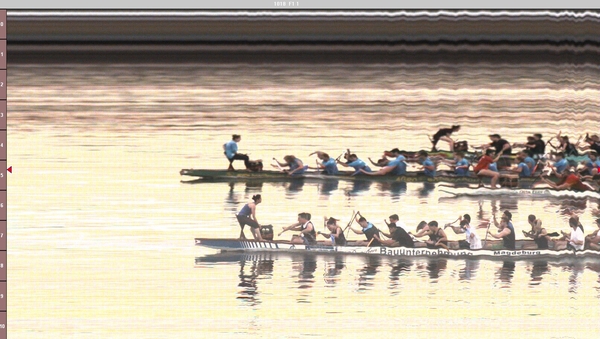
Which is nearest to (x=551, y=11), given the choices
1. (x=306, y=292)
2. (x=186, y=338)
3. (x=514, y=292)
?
(x=514, y=292)

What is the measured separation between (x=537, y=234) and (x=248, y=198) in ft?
11.9

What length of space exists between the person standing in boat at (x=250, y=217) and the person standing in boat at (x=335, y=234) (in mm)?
802

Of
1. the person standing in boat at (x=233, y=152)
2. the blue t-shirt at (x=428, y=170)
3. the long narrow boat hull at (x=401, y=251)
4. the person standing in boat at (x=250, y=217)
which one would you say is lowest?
the long narrow boat hull at (x=401, y=251)

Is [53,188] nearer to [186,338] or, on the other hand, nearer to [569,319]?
[186,338]

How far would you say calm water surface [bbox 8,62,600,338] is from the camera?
12711mm

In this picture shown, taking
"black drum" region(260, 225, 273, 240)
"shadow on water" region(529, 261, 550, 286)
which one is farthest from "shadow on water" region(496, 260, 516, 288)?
"black drum" region(260, 225, 273, 240)

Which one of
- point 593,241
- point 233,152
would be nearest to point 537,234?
point 593,241

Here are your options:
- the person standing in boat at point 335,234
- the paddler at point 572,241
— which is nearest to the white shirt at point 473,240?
the paddler at point 572,241

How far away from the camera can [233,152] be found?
14797 millimetres

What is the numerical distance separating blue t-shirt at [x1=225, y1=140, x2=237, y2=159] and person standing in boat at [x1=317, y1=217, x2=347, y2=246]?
1.87 metres

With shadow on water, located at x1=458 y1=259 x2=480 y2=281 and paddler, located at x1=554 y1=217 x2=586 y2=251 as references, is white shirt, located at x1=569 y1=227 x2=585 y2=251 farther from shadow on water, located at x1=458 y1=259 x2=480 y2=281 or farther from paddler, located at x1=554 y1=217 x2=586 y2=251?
shadow on water, located at x1=458 y1=259 x2=480 y2=281

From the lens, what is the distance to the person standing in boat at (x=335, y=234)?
1349 centimetres

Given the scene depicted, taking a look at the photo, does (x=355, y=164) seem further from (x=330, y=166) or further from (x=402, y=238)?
(x=402, y=238)

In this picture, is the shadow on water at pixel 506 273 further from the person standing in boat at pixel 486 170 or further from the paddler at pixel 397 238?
the person standing in boat at pixel 486 170
